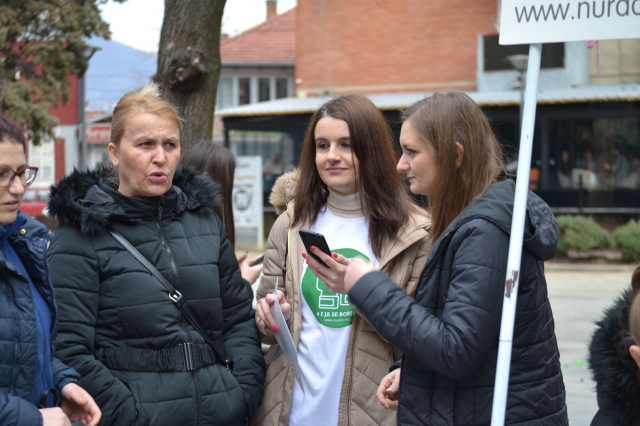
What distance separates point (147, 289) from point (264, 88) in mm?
34657

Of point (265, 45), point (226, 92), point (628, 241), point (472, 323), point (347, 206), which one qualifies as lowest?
point (628, 241)

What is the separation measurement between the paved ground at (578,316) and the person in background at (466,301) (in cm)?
159

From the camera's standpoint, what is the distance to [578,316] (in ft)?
32.5

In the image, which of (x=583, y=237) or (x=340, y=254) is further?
(x=583, y=237)

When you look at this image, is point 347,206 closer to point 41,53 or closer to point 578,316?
point 578,316

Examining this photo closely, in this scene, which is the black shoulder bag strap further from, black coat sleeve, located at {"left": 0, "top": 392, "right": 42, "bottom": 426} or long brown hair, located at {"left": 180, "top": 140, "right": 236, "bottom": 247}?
long brown hair, located at {"left": 180, "top": 140, "right": 236, "bottom": 247}

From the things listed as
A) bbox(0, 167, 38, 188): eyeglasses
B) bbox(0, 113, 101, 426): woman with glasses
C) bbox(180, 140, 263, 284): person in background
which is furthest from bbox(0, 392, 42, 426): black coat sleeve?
bbox(180, 140, 263, 284): person in background

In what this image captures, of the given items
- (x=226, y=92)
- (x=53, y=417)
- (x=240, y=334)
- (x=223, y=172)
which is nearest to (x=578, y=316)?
(x=223, y=172)

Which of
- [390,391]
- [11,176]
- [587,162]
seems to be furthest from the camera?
[587,162]

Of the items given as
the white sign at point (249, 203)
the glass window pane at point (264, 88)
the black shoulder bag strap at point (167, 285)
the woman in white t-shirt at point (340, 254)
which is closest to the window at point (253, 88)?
the glass window pane at point (264, 88)

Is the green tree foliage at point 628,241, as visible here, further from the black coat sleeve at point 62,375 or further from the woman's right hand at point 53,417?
the woman's right hand at point 53,417

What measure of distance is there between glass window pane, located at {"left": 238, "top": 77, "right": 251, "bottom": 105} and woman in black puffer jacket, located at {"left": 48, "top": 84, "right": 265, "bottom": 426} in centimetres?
3427

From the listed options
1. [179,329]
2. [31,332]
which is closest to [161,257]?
[179,329]

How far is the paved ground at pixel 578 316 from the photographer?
19.5 feet
